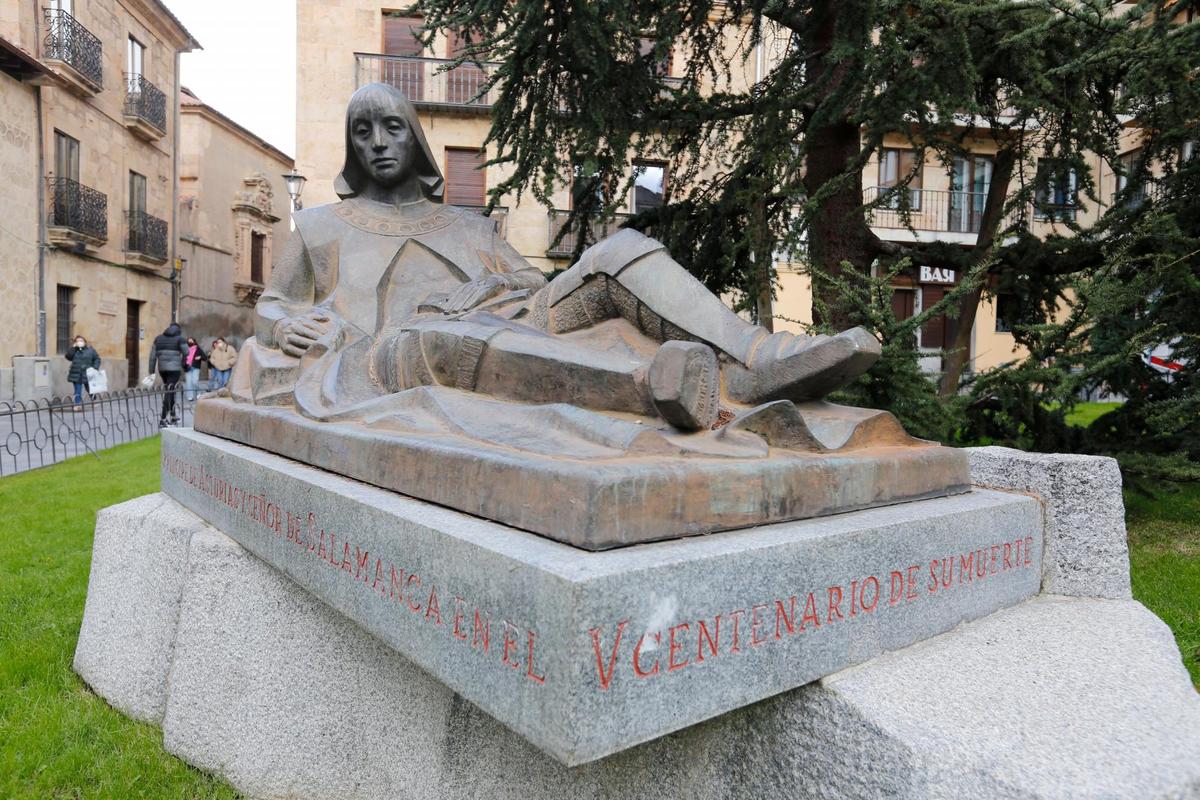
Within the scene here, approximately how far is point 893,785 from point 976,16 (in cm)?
373

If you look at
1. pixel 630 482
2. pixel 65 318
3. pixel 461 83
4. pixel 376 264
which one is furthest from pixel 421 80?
pixel 630 482

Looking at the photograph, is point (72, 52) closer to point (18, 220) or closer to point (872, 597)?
point (18, 220)

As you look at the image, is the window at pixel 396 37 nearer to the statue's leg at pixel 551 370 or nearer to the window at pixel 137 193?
the window at pixel 137 193

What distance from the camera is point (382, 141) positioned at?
397 cm

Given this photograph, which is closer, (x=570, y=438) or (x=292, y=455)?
(x=570, y=438)

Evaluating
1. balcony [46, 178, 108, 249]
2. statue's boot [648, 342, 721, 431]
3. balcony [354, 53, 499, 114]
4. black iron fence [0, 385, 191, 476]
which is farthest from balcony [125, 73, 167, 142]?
statue's boot [648, 342, 721, 431]

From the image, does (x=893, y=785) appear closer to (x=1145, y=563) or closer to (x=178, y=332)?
(x=1145, y=563)

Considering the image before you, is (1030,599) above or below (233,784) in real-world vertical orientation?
above

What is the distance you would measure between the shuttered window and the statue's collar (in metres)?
13.5

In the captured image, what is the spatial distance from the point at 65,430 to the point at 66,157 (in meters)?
8.90

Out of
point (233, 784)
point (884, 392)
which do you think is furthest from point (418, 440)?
point (884, 392)

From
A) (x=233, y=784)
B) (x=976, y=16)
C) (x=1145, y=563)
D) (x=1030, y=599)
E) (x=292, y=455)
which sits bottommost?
(x=233, y=784)

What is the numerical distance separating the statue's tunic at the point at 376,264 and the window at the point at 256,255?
2678 cm

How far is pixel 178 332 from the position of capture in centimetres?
1438
